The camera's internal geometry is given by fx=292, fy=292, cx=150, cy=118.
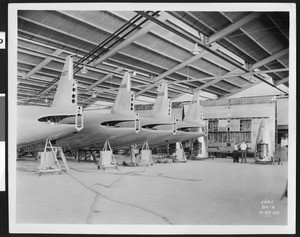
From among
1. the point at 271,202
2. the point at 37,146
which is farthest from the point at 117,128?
the point at 271,202

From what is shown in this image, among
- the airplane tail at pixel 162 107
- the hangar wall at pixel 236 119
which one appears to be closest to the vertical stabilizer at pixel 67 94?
the airplane tail at pixel 162 107

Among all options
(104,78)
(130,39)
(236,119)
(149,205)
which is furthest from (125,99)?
(236,119)

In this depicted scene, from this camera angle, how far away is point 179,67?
9.76 m

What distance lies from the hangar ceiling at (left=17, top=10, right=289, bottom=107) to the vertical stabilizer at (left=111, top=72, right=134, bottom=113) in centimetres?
143

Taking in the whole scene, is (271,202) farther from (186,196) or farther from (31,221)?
(31,221)

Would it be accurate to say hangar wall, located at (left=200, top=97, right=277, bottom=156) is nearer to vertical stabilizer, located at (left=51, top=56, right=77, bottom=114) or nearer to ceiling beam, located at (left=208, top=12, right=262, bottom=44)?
ceiling beam, located at (left=208, top=12, right=262, bottom=44)

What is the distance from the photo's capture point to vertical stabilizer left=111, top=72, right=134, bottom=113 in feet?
25.6

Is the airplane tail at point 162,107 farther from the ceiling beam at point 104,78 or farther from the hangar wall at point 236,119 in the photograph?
the hangar wall at point 236,119

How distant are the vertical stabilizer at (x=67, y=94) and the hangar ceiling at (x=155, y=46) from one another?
1.71ft

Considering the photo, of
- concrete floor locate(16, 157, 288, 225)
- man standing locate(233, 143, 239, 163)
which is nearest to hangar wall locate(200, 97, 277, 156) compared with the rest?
man standing locate(233, 143, 239, 163)

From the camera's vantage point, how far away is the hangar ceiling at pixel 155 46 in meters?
5.13

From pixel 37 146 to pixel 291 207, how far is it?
696 cm

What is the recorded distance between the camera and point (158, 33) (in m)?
8.27

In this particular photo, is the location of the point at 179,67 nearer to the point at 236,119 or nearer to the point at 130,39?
the point at 130,39
